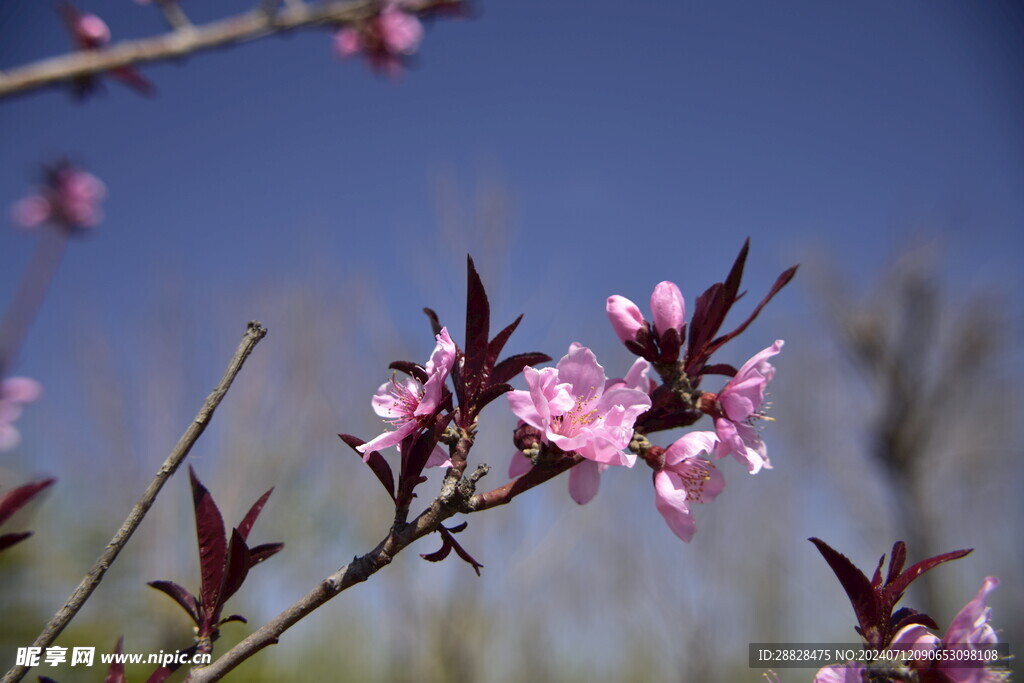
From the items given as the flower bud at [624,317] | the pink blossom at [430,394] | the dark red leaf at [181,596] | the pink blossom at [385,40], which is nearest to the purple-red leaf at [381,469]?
the pink blossom at [430,394]

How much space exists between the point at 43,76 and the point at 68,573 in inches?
213

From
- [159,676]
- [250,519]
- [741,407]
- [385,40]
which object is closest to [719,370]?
[741,407]

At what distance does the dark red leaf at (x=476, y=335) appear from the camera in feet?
2.20

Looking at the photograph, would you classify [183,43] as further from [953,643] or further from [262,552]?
[953,643]

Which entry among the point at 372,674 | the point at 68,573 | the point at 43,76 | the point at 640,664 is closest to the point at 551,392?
the point at 43,76

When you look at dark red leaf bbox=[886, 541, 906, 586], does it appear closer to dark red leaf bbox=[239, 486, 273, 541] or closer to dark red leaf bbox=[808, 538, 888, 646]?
dark red leaf bbox=[808, 538, 888, 646]

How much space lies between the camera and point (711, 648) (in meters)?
7.03

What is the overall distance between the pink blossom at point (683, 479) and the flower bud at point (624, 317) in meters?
0.15

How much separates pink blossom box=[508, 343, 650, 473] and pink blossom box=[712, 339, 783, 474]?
12cm

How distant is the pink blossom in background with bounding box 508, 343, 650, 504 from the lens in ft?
2.13

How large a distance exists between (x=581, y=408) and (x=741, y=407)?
0.19 metres

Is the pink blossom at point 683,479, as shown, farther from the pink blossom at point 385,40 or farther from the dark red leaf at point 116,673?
the pink blossom at point 385,40

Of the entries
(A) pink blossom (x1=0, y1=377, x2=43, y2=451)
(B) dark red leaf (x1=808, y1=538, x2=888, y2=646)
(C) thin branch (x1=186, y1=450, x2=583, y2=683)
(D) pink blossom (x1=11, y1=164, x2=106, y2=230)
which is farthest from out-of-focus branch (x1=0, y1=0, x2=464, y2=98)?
(D) pink blossom (x1=11, y1=164, x2=106, y2=230)

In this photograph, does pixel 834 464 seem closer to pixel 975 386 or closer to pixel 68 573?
pixel 975 386
